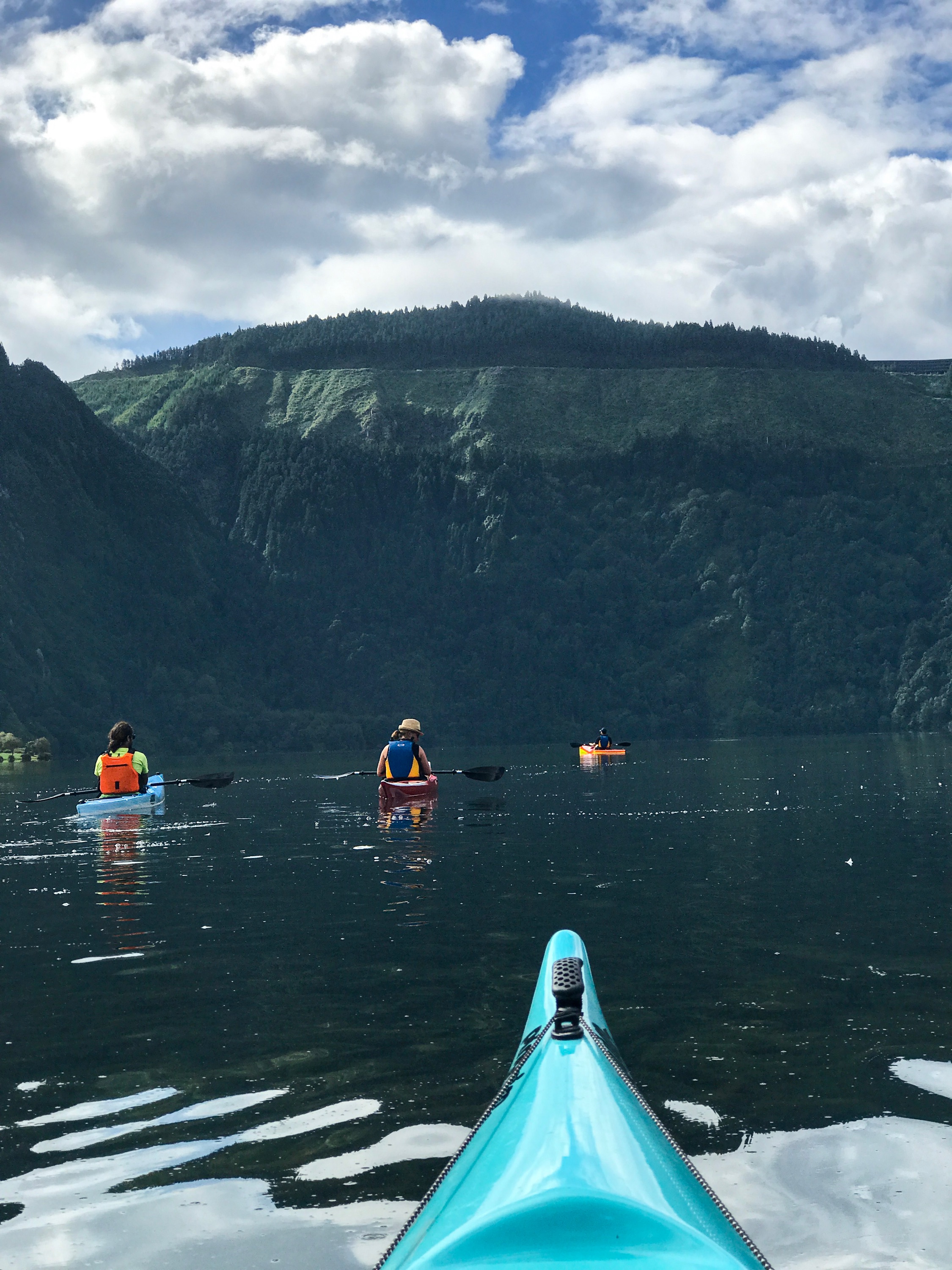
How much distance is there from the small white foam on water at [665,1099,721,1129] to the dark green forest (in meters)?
119

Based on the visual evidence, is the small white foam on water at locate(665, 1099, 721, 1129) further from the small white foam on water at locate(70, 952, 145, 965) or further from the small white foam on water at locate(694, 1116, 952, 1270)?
the small white foam on water at locate(70, 952, 145, 965)

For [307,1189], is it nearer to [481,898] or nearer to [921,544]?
[481,898]

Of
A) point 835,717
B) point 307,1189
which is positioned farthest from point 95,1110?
point 835,717

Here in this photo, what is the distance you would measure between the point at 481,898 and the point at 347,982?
246 inches

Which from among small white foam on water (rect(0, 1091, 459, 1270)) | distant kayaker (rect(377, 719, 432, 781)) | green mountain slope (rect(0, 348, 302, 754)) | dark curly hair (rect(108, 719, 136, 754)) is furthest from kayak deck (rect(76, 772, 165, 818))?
green mountain slope (rect(0, 348, 302, 754))

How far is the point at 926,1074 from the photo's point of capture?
380 inches

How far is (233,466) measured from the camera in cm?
19688

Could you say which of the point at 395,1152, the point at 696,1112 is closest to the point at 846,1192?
the point at 696,1112

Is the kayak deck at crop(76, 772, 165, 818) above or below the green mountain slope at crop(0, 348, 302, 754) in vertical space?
below

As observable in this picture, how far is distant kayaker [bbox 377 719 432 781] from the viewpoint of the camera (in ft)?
121

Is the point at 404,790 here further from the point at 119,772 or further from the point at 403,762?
the point at 119,772

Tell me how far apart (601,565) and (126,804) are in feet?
496

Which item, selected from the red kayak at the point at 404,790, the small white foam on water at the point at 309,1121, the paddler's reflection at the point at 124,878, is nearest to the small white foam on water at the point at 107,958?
the paddler's reflection at the point at 124,878

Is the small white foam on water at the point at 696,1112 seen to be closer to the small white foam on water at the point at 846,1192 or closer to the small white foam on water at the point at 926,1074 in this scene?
the small white foam on water at the point at 846,1192
